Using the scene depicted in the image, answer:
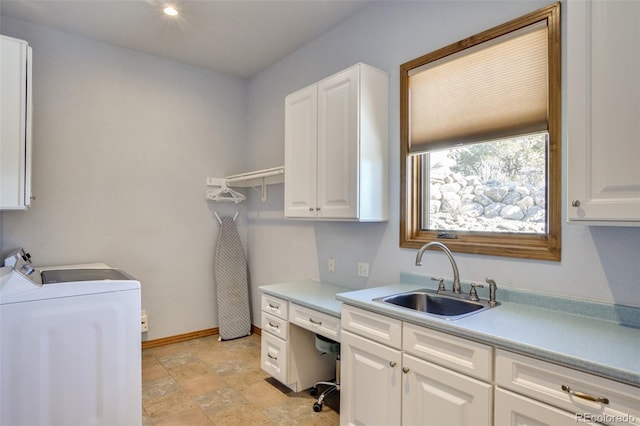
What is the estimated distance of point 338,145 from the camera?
8.10 feet

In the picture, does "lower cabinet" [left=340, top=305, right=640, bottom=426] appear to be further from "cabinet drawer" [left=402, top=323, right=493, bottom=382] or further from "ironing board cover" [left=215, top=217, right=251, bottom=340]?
"ironing board cover" [left=215, top=217, right=251, bottom=340]

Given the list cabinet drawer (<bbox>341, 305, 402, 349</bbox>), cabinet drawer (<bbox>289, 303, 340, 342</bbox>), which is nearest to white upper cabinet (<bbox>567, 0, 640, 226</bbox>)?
cabinet drawer (<bbox>341, 305, 402, 349</bbox>)

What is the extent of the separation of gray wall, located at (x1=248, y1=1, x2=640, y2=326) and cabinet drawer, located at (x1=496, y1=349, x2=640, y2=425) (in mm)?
607

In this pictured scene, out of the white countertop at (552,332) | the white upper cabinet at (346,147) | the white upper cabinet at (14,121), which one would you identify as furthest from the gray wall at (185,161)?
the white upper cabinet at (14,121)

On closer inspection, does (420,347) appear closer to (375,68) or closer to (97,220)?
(375,68)

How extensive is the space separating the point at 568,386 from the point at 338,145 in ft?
5.82

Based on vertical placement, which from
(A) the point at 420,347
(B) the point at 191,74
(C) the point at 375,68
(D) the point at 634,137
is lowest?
(A) the point at 420,347

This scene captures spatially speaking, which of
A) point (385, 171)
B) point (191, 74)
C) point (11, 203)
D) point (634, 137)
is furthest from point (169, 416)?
point (191, 74)

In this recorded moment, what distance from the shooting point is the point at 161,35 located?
3170 millimetres

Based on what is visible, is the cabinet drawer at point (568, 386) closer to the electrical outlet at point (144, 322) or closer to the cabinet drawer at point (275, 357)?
the cabinet drawer at point (275, 357)

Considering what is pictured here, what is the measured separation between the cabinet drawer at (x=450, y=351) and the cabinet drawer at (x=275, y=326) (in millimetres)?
1098

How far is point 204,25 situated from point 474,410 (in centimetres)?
319

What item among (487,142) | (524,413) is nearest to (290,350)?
(524,413)

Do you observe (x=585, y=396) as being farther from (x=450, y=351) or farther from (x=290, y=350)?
(x=290, y=350)
